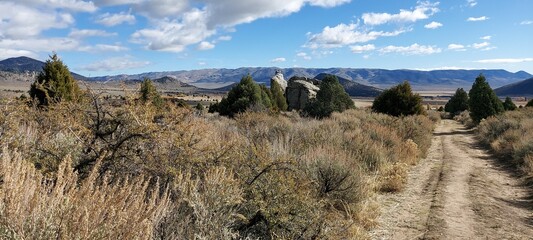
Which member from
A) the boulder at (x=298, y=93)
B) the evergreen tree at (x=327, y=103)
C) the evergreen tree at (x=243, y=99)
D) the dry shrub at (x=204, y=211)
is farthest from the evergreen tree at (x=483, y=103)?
the dry shrub at (x=204, y=211)

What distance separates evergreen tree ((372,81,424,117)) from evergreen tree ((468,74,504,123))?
22.8 feet

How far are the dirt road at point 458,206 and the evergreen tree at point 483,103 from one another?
20.9m

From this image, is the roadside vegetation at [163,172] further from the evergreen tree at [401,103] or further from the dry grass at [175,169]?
the evergreen tree at [401,103]

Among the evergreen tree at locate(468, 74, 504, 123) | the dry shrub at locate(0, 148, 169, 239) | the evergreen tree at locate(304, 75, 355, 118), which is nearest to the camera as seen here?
the dry shrub at locate(0, 148, 169, 239)

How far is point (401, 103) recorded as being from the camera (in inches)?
1097

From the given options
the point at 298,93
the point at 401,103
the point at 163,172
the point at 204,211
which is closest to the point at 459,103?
the point at 298,93

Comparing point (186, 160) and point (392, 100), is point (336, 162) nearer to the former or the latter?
point (186, 160)

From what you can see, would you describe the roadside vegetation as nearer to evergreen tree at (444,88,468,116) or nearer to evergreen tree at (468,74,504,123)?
evergreen tree at (468,74,504,123)

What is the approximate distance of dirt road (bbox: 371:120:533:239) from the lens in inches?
265

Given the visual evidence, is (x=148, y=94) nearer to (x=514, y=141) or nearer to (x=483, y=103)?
(x=514, y=141)

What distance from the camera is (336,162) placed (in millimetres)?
8031

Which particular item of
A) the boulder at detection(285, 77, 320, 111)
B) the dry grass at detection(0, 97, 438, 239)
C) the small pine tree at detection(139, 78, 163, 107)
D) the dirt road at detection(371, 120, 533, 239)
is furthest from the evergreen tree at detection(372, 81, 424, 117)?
the small pine tree at detection(139, 78, 163, 107)

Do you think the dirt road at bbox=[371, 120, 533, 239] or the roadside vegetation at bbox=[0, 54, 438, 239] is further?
the dirt road at bbox=[371, 120, 533, 239]

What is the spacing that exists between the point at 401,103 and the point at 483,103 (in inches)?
355
